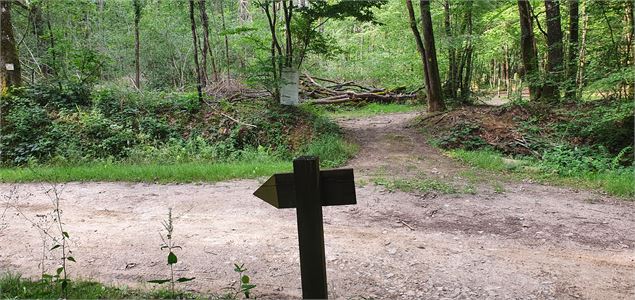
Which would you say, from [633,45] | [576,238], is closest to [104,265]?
[576,238]

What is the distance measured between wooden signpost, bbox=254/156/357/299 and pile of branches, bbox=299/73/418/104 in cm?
1735

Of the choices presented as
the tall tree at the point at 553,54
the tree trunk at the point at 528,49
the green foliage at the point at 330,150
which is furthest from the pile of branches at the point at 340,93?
the green foliage at the point at 330,150

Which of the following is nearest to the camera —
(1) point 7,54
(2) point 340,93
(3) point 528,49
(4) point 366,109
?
(1) point 7,54

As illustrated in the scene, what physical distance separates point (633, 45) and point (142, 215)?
1174 centimetres

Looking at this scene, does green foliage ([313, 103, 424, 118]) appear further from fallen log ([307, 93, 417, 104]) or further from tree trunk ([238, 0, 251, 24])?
tree trunk ([238, 0, 251, 24])

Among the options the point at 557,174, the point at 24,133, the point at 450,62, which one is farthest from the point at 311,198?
the point at 450,62

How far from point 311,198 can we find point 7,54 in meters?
14.2

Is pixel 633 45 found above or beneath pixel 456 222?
above

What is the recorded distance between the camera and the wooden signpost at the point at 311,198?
7.27ft

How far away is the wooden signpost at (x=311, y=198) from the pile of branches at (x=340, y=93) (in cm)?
1735

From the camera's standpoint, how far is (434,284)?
3979mm

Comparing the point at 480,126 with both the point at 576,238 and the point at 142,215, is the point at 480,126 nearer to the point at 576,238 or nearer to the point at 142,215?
the point at 576,238

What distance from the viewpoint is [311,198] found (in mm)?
2225

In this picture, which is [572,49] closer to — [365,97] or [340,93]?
[365,97]
